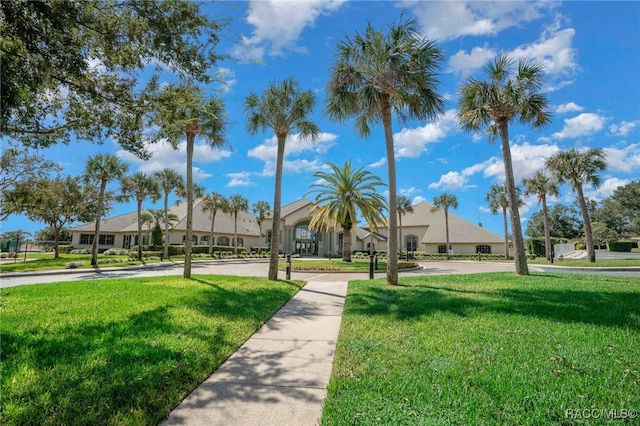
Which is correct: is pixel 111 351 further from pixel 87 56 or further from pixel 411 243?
pixel 411 243

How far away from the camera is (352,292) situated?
10555 mm

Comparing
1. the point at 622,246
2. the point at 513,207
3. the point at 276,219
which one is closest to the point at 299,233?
the point at 276,219

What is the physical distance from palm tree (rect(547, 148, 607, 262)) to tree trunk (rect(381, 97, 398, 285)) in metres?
23.1

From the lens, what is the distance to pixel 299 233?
52.2 meters

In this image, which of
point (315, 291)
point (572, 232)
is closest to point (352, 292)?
point (315, 291)

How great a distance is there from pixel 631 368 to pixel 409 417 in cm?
305

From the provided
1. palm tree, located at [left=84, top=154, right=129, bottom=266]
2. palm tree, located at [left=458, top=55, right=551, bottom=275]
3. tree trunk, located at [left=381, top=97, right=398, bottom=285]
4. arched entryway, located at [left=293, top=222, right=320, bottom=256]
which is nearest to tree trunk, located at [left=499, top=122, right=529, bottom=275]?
palm tree, located at [left=458, top=55, right=551, bottom=275]

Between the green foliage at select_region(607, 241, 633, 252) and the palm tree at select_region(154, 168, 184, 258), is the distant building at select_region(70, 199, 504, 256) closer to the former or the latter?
the palm tree at select_region(154, 168, 184, 258)

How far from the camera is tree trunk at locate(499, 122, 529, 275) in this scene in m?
15.1

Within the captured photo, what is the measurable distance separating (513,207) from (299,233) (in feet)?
128

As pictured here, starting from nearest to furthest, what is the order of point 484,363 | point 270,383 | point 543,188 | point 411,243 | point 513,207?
point 270,383 < point 484,363 < point 513,207 < point 543,188 < point 411,243

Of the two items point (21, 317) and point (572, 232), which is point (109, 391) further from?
point (572, 232)

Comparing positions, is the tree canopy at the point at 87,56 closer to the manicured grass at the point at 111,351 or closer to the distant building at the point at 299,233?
the manicured grass at the point at 111,351

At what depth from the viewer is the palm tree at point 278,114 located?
13727mm
